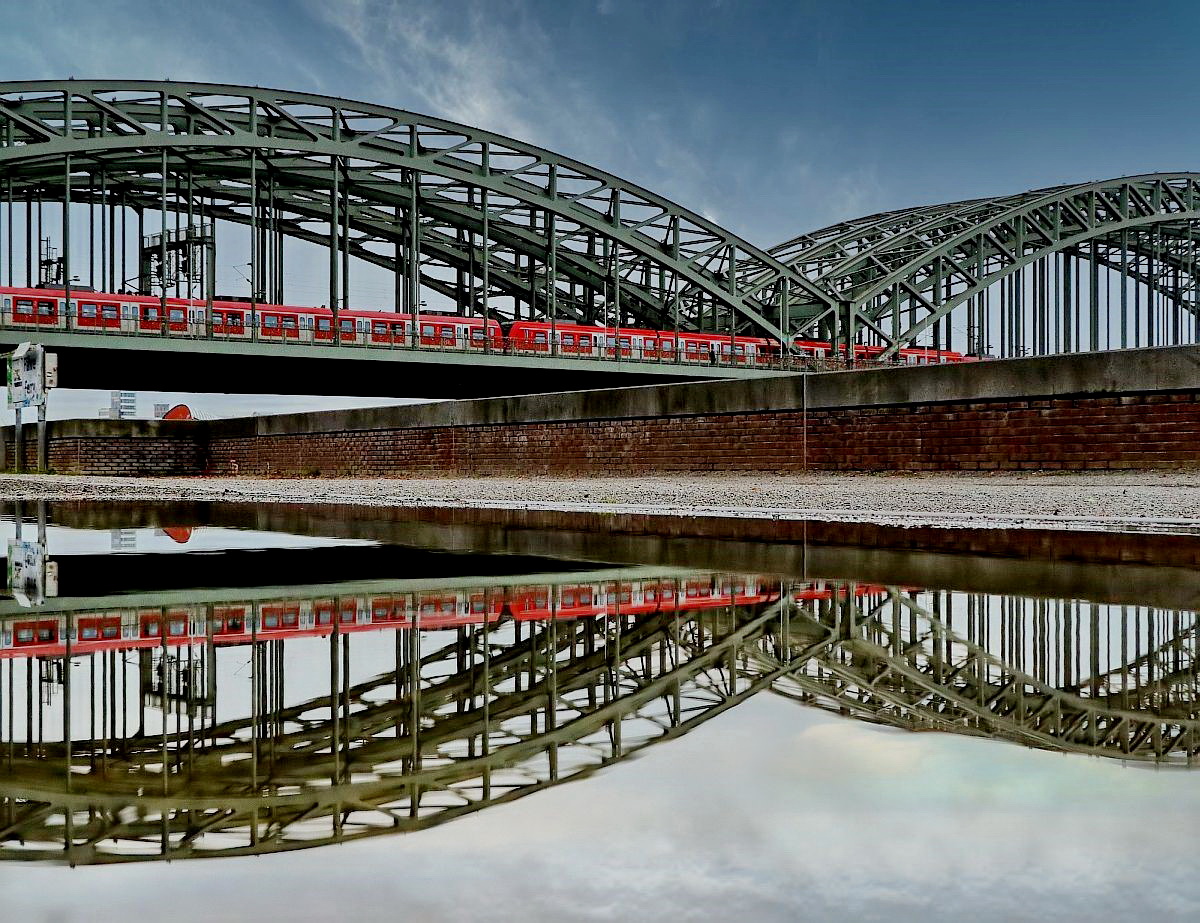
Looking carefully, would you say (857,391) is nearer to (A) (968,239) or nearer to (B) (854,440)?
(B) (854,440)

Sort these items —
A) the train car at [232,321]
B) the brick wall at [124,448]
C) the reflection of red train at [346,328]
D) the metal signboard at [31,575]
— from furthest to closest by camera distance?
the reflection of red train at [346,328]
the train car at [232,321]
the brick wall at [124,448]
the metal signboard at [31,575]

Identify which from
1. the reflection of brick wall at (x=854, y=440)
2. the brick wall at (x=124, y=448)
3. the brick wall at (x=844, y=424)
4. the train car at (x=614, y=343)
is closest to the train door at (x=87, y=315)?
the brick wall at (x=124, y=448)

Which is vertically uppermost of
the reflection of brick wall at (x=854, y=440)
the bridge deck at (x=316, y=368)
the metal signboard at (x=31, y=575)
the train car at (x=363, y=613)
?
the bridge deck at (x=316, y=368)

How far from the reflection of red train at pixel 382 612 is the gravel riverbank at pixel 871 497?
13.4ft

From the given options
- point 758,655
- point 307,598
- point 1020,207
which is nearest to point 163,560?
point 307,598

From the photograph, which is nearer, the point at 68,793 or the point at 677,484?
the point at 68,793

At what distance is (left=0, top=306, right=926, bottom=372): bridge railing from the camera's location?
45188 mm

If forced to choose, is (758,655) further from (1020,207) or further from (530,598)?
(1020,207)

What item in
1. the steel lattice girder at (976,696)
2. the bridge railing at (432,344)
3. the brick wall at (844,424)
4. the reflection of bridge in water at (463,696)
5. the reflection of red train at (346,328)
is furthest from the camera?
the reflection of red train at (346,328)

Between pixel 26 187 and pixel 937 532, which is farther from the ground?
pixel 26 187

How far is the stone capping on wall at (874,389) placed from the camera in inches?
480

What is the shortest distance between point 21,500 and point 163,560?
40.0 ft

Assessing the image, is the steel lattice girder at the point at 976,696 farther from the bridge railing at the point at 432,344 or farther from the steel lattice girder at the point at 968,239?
the steel lattice girder at the point at 968,239

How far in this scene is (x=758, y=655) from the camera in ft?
12.1
